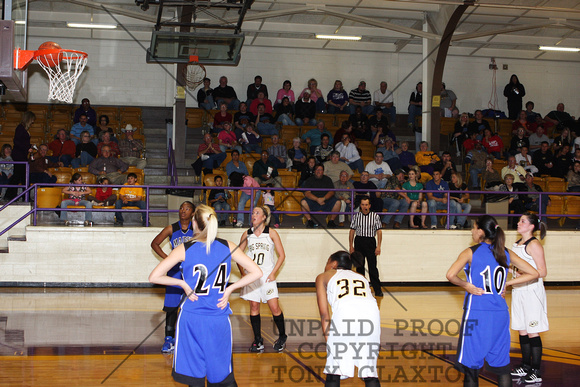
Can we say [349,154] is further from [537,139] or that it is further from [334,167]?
[537,139]

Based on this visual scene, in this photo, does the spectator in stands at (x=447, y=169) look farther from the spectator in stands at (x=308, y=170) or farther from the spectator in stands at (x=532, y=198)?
the spectator in stands at (x=308, y=170)

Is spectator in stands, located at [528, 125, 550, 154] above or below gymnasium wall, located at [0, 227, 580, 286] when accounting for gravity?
above

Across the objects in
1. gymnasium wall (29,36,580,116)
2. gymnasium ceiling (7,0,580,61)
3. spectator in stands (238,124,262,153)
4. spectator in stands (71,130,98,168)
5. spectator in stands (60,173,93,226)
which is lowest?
spectator in stands (60,173,93,226)

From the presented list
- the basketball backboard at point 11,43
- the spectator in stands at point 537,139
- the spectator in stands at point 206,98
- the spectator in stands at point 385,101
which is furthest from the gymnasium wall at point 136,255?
the spectator in stands at point 385,101

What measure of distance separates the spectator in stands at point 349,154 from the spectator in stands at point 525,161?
15.1 ft

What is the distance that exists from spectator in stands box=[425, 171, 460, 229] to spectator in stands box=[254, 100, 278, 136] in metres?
5.17

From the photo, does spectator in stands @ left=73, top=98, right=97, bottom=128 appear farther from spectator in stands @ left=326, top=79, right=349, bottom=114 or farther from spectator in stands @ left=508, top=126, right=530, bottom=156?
spectator in stands @ left=508, top=126, right=530, bottom=156

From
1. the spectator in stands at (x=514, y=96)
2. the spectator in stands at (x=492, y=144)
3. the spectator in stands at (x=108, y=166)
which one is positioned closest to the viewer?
the spectator in stands at (x=108, y=166)

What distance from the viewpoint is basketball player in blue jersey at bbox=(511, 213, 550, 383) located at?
20.7ft

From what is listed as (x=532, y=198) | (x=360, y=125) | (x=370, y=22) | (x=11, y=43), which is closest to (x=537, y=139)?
(x=532, y=198)

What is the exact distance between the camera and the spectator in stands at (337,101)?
1945 centimetres

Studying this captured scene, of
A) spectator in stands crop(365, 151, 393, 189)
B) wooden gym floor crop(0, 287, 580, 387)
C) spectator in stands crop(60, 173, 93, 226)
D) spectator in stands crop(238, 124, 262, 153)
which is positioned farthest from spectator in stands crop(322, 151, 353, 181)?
spectator in stands crop(60, 173, 93, 226)

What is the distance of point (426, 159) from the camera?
15727mm

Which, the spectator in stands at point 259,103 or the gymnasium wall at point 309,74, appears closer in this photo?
the spectator in stands at point 259,103
